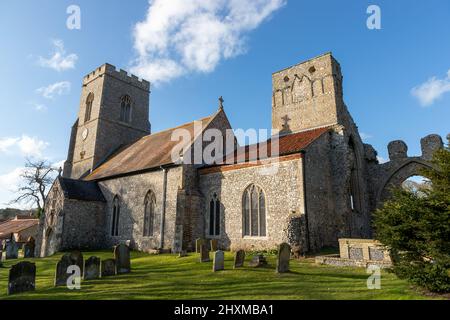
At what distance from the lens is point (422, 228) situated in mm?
7176

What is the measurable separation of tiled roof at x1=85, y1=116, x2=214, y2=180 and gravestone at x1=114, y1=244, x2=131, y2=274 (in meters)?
7.45

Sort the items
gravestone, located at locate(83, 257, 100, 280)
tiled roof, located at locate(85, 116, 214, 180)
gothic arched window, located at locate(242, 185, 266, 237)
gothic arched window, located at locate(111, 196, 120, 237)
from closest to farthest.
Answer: gravestone, located at locate(83, 257, 100, 280) → gothic arched window, located at locate(242, 185, 266, 237) → tiled roof, located at locate(85, 116, 214, 180) → gothic arched window, located at locate(111, 196, 120, 237)

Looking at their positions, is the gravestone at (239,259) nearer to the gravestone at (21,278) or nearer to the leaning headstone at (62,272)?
the leaning headstone at (62,272)

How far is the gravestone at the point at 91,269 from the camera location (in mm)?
10684

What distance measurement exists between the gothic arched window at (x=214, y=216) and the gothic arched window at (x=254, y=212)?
1.88 meters

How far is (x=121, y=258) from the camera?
11.7 meters

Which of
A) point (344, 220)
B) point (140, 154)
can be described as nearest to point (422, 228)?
point (344, 220)

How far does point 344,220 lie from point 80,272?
1338 cm

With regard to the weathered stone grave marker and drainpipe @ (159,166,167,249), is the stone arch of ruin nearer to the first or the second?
drainpipe @ (159,166,167,249)

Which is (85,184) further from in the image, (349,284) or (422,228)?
(422,228)

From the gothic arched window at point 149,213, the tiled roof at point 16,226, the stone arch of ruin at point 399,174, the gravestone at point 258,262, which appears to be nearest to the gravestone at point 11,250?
the gothic arched window at point 149,213

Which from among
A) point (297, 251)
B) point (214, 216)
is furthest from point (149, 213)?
point (297, 251)

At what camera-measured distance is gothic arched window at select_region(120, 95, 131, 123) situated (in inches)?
1214

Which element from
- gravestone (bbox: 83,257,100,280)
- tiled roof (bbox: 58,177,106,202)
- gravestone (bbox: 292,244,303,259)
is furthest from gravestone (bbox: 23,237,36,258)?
gravestone (bbox: 292,244,303,259)
